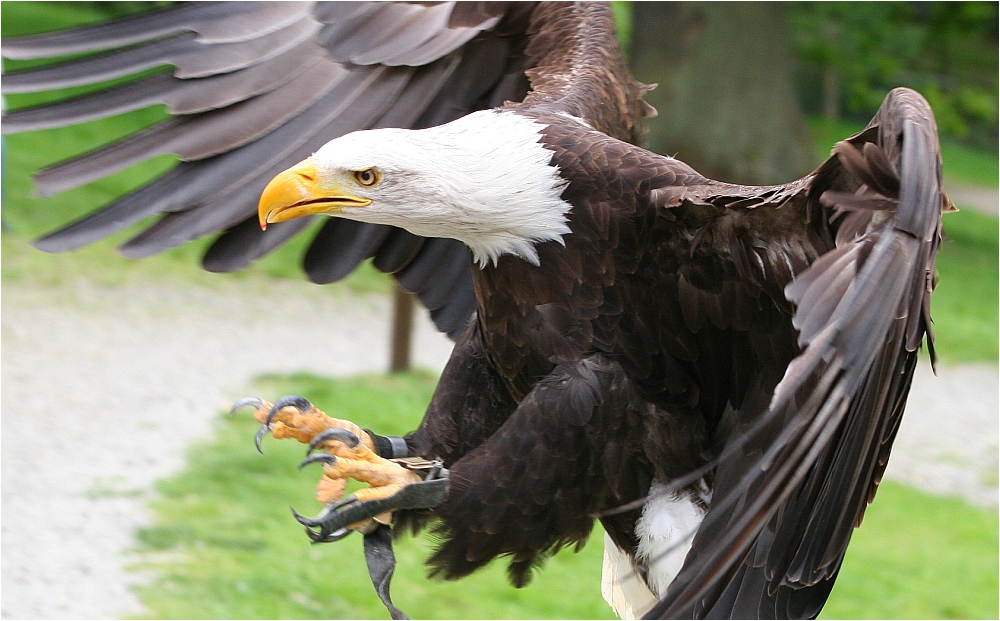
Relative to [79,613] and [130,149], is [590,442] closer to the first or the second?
[130,149]

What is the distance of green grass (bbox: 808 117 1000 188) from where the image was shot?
1762 cm

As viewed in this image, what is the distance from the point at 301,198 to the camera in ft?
7.79

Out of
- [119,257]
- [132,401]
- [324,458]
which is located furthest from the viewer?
[119,257]

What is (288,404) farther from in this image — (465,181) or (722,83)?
(722,83)

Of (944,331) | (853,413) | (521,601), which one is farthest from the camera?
(944,331)

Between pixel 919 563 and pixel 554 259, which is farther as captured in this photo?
pixel 919 563

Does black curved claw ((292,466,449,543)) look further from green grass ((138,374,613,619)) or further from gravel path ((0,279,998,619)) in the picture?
gravel path ((0,279,998,619))

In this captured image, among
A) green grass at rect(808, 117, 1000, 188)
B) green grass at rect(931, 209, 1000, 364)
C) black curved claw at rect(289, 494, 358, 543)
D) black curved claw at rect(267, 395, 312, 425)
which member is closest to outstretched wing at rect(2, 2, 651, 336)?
black curved claw at rect(267, 395, 312, 425)

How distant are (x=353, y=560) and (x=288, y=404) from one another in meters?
2.35

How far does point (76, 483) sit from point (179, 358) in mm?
1968

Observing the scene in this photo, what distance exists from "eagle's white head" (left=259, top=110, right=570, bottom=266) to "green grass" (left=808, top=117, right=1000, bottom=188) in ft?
48.5

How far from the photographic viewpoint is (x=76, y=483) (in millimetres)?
5180

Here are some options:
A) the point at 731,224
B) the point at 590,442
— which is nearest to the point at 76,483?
the point at 590,442

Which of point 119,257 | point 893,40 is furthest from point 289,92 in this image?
point 893,40
